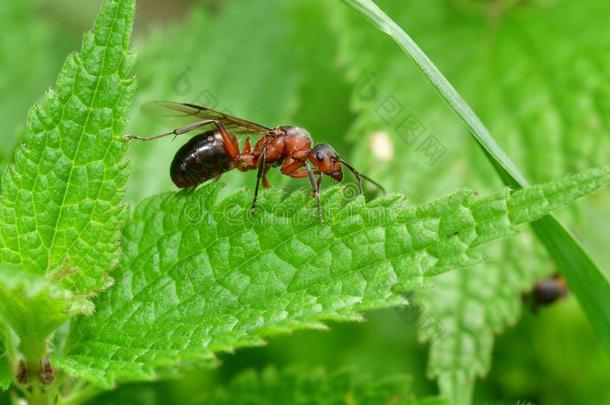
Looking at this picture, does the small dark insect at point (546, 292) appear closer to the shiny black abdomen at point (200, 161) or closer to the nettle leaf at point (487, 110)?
the nettle leaf at point (487, 110)

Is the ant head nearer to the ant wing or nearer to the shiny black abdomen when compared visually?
the ant wing

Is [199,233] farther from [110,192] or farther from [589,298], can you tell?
[589,298]

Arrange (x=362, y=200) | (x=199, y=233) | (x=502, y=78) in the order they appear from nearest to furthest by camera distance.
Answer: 1. (x=362, y=200)
2. (x=199, y=233)
3. (x=502, y=78)

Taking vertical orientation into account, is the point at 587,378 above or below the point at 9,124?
below

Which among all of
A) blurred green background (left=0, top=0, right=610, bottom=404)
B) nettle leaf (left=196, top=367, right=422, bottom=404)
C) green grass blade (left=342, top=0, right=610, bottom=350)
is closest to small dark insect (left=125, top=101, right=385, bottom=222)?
blurred green background (left=0, top=0, right=610, bottom=404)

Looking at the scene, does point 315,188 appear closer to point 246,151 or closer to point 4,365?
point 246,151

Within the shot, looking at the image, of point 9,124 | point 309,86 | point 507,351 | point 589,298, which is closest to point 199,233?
point 589,298

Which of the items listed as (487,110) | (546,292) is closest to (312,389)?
(546,292)
